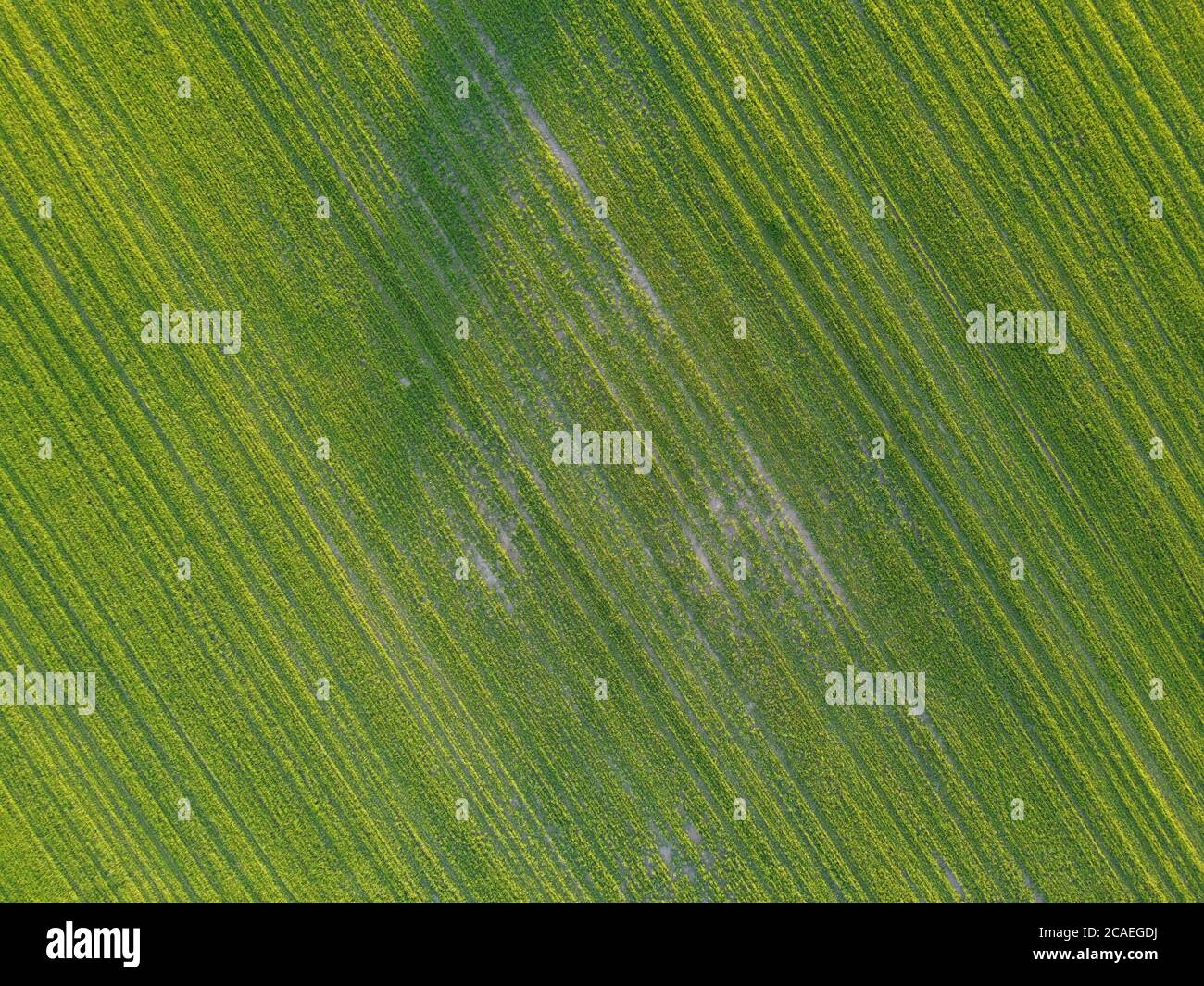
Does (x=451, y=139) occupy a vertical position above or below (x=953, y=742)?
above

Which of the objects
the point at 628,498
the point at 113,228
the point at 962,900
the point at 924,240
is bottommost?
the point at 962,900

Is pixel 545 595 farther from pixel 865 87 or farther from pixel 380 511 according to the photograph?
pixel 865 87

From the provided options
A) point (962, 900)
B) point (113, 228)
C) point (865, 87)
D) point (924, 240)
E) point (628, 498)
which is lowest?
point (962, 900)

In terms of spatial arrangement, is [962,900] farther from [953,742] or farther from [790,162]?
[790,162]

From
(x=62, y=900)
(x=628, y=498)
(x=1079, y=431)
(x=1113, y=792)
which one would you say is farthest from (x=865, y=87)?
(x=62, y=900)

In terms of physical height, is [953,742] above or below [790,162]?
below

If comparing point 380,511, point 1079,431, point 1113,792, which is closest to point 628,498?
point 380,511
